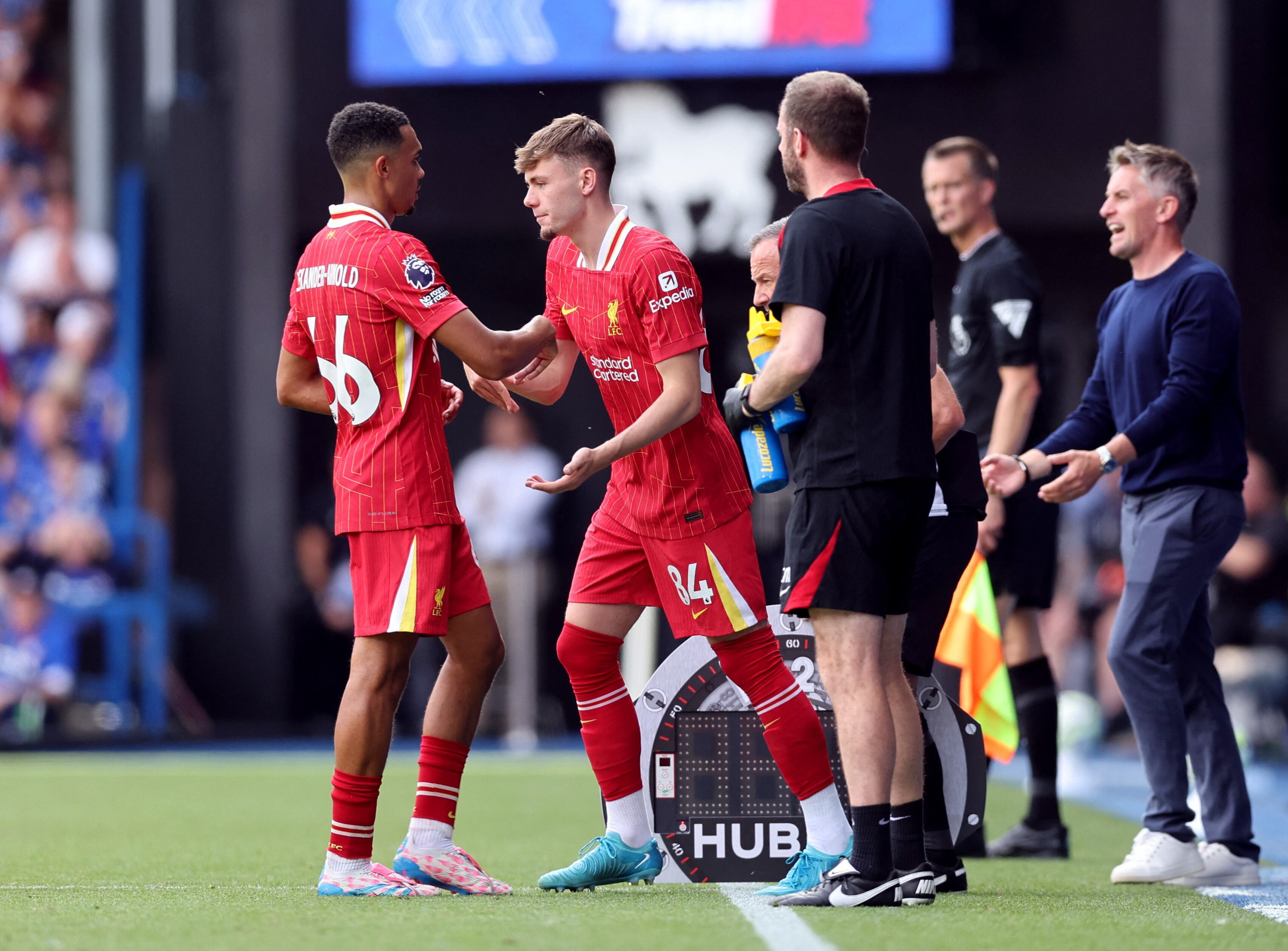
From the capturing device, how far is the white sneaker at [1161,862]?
200 inches

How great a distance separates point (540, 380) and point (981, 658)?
1.93 m

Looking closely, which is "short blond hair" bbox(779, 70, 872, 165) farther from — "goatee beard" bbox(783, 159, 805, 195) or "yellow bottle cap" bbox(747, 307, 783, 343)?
"yellow bottle cap" bbox(747, 307, 783, 343)

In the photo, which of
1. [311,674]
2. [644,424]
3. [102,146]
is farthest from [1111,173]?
[102,146]

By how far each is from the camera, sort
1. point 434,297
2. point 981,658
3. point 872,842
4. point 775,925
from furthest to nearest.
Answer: point 981,658
point 434,297
point 872,842
point 775,925

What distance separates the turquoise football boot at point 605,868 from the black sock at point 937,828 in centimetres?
76

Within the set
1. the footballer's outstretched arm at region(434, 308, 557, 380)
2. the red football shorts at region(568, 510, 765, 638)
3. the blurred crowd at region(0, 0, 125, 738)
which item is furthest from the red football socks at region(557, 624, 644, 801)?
the blurred crowd at region(0, 0, 125, 738)

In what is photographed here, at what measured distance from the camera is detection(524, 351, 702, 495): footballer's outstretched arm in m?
4.27

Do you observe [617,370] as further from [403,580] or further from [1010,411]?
[1010,411]

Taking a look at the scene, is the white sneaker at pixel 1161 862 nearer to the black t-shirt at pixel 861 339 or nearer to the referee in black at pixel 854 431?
the referee in black at pixel 854 431

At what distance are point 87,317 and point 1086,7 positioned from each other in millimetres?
7509

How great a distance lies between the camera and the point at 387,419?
15.0 ft

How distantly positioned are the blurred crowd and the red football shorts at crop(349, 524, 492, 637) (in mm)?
8604

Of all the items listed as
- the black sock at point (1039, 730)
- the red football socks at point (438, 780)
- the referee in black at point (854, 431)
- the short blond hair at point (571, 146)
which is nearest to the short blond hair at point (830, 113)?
the referee in black at point (854, 431)

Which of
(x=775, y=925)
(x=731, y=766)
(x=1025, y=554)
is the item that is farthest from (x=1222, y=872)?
(x=775, y=925)
